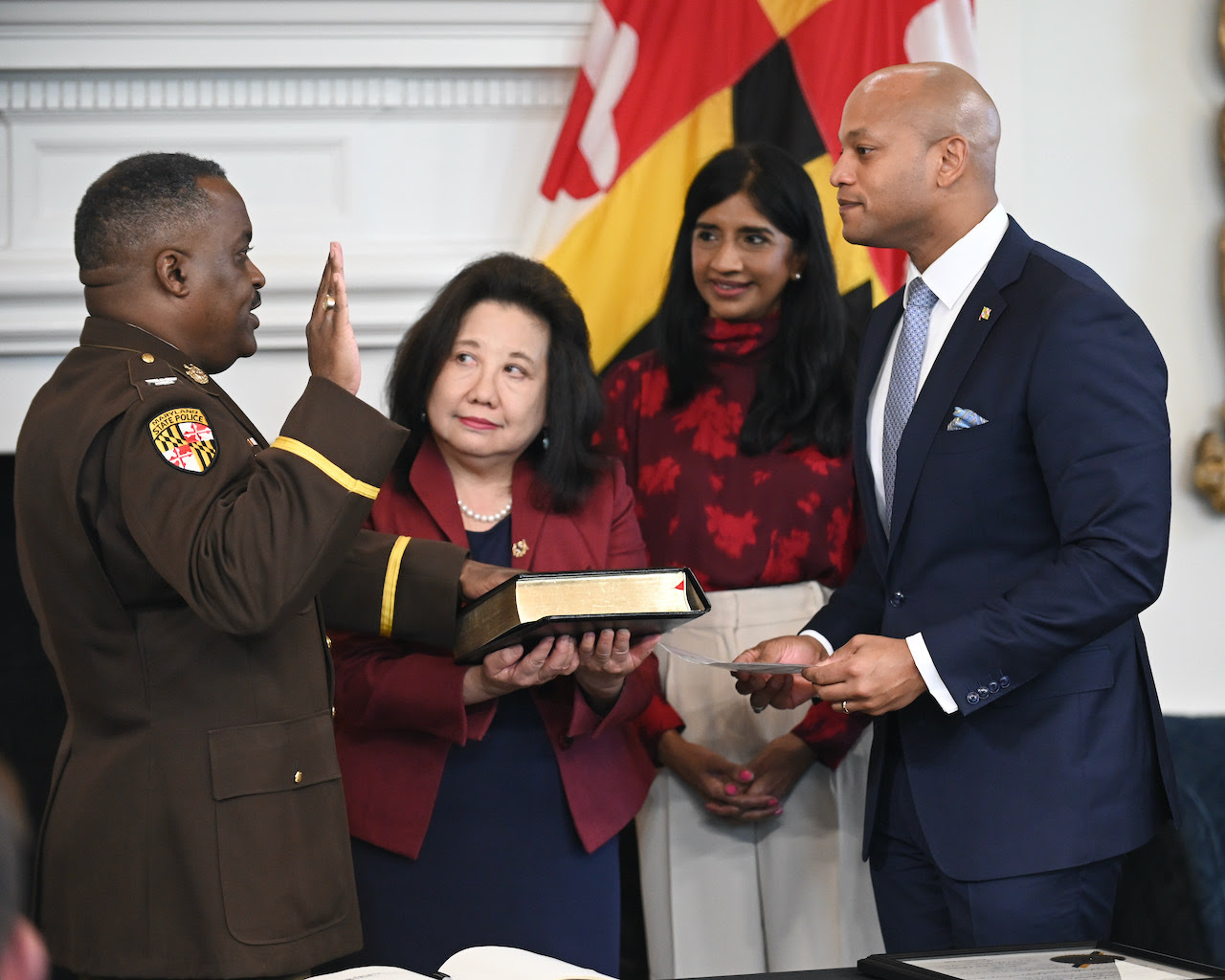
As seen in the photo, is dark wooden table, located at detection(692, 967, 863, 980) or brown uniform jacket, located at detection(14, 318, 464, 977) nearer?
dark wooden table, located at detection(692, 967, 863, 980)

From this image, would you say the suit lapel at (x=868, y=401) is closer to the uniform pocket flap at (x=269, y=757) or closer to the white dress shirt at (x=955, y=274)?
the white dress shirt at (x=955, y=274)

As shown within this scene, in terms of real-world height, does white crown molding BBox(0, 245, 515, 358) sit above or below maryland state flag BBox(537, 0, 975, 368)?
below

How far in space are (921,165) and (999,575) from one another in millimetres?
639

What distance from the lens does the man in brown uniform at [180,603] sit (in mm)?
1492

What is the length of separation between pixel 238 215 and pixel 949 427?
1.00 meters

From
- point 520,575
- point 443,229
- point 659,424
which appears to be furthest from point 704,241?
point 520,575

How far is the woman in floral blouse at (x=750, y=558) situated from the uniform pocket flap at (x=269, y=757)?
0.93 m

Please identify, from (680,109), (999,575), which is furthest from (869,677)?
(680,109)

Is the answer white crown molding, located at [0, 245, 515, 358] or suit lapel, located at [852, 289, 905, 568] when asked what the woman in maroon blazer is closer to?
suit lapel, located at [852, 289, 905, 568]

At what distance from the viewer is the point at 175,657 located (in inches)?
62.2

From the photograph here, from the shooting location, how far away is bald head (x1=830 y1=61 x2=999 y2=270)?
2.07m

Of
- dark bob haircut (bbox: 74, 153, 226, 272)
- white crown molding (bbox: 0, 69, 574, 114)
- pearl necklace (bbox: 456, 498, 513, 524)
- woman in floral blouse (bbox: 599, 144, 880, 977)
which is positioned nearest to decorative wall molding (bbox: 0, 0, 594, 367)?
white crown molding (bbox: 0, 69, 574, 114)

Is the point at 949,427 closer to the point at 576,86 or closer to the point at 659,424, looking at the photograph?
the point at 659,424

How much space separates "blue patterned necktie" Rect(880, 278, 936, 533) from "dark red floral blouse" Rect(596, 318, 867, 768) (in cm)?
39
